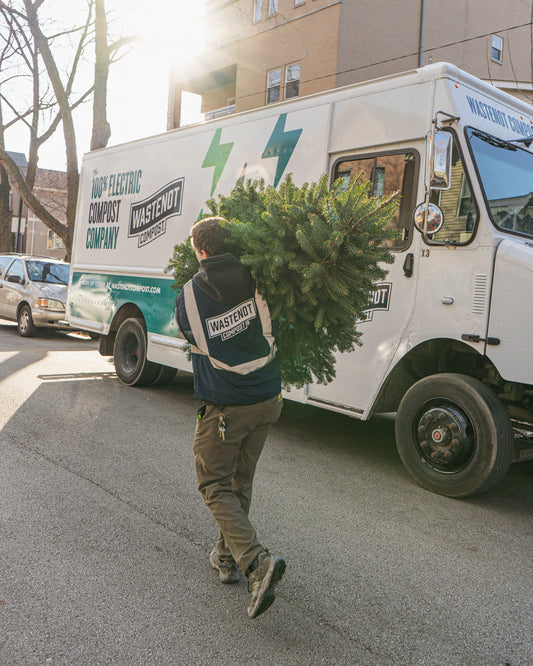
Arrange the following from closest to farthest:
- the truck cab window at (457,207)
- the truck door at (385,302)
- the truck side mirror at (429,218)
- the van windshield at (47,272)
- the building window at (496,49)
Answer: the truck side mirror at (429,218) → the truck cab window at (457,207) → the truck door at (385,302) → the van windshield at (47,272) → the building window at (496,49)

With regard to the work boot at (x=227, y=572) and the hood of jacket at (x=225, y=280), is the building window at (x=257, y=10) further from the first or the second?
the work boot at (x=227, y=572)

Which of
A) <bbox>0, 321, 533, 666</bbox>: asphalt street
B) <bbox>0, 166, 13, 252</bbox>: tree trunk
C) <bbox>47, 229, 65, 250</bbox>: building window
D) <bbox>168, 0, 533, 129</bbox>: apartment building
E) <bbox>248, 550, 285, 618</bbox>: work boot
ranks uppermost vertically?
<bbox>168, 0, 533, 129</bbox>: apartment building

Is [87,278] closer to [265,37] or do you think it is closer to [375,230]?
[375,230]

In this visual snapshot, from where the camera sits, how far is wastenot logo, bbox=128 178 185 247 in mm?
8180

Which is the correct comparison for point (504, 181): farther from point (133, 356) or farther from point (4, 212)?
point (4, 212)

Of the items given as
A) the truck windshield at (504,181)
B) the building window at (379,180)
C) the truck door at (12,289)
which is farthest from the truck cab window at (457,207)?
the truck door at (12,289)

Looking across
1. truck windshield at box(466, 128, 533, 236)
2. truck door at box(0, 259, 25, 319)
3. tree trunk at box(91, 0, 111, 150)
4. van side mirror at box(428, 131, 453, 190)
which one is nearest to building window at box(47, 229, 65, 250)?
tree trunk at box(91, 0, 111, 150)

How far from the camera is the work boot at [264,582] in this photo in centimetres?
300

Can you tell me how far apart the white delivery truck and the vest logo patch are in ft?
6.94

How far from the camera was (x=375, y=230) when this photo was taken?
3402mm

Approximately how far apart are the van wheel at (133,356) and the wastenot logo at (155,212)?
1131mm

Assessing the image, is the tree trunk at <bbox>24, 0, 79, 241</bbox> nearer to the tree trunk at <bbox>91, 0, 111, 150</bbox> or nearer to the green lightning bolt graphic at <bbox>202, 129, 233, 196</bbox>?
the tree trunk at <bbox>91, 0, 111, 150</bbox>

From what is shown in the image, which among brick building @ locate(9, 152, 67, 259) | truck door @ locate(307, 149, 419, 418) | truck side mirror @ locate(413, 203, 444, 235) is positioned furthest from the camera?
brick building @ locate(9, 152, 67, 259)

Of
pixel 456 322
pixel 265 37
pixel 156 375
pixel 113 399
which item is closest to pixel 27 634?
pixel 456 322
